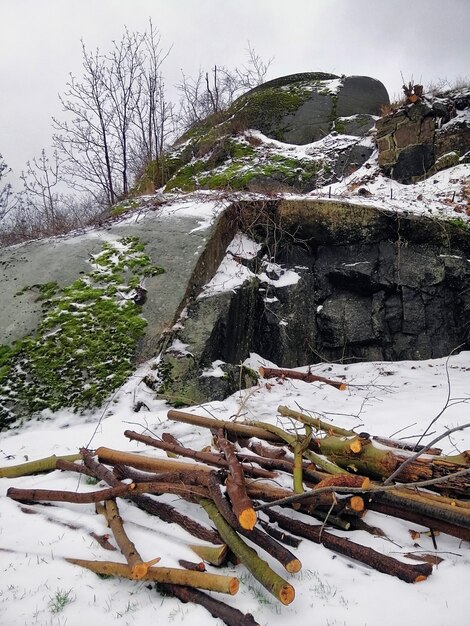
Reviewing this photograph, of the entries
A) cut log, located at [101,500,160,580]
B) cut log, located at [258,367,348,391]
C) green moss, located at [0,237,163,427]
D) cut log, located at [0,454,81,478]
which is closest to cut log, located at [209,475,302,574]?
cut log, located at [101,500,160,580]

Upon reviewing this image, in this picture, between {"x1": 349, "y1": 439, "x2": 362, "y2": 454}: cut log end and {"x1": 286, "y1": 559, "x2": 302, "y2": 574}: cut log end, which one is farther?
{"x1": 349, "y1": 439, "x2": 362, "y2": 454}: cut log end

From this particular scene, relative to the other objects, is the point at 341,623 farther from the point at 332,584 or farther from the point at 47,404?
the point at 47,404

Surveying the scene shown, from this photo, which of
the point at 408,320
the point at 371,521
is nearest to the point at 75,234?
the point at 408,320

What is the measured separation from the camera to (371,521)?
2520 mm

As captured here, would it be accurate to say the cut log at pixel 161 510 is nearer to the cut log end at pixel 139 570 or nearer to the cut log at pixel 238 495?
the cut log at pixel 238 495

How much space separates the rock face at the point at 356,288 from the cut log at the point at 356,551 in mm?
4245

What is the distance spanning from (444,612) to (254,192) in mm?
7151

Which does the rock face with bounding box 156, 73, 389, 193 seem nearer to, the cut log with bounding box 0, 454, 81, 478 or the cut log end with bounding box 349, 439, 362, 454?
the cut log with bounding box 0, 454, 81, 478

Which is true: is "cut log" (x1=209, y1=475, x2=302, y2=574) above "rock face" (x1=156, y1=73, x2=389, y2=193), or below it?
below

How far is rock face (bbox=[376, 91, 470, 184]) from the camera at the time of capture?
9.48 meters

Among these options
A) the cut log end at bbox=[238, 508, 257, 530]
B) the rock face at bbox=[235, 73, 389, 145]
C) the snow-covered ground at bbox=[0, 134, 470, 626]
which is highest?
the rock face at bbox=[235, 73, 389, 145]

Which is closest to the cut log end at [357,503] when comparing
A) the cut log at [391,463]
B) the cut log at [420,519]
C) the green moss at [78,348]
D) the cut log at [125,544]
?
the cut log at [420,519]

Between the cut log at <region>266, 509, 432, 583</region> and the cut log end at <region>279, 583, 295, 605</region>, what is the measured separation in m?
0.47

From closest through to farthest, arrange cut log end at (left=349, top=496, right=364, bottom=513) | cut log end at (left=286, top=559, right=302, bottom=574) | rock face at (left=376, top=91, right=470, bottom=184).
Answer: cut log end at (left=286, top=559, right=302, bottom=574)
cut log end at (left=349, top=496, right=364, bottom=513)
rock face at (left=376, top=91, right=470, bottom=184)
